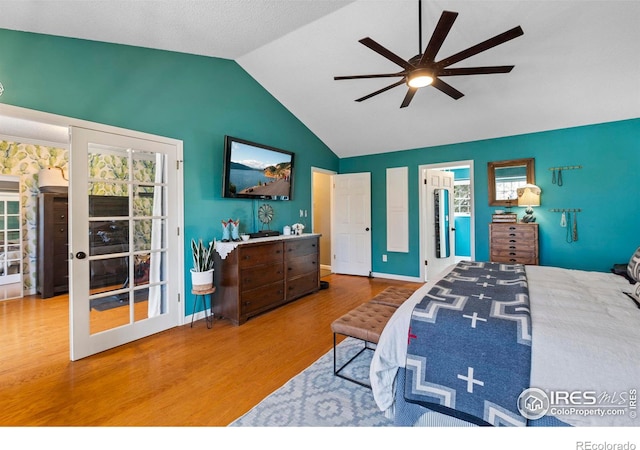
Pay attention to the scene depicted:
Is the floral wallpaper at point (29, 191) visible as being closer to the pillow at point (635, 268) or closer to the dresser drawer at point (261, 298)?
the dresser drawer at point (261, 298)

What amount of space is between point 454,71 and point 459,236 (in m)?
5.76

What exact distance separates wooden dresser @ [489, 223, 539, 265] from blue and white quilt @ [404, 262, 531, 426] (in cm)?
285

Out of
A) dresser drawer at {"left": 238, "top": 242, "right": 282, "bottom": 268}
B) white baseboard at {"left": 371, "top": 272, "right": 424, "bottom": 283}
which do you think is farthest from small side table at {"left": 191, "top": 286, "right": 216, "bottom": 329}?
white baseboard at {"left": 371, "top": 272, "right": 424, "bottom": 283}

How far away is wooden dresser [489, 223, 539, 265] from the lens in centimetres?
407

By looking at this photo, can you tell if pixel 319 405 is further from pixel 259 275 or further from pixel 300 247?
pixel 300 247

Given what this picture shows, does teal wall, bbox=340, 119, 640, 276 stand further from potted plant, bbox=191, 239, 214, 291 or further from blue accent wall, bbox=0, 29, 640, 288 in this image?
Answer: potted plant, bbox=191, 239, 214, 291

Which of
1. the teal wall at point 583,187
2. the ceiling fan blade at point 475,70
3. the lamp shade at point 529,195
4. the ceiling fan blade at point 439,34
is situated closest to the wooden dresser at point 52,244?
the ceiling fan blade at point 439,34

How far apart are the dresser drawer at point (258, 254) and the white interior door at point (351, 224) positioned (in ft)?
7.90

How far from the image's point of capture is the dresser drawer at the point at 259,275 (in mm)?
3213

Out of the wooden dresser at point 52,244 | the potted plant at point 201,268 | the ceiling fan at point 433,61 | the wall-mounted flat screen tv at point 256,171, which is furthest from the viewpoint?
the wooden dresser at point 52,244

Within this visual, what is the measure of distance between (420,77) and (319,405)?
251 centimetres

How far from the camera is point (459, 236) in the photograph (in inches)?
284
